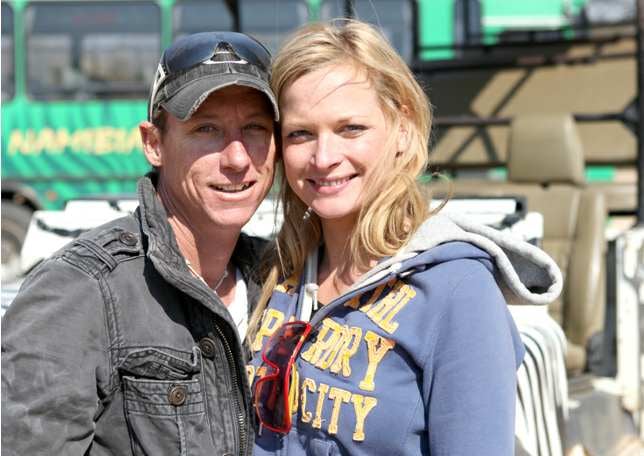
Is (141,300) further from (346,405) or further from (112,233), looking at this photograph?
(346,405)

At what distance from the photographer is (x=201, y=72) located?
173 cm

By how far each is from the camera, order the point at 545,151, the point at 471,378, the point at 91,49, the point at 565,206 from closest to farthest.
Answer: the point at 471,378 < the point at 565,206 < the point at 545,151 < the point at 91,49

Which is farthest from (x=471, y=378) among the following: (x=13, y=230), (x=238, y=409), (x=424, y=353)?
(x=13, y=230)

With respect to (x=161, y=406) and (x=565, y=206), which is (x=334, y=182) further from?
(x=565, y=206)

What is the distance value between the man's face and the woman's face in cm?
7

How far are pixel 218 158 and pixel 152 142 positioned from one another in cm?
16

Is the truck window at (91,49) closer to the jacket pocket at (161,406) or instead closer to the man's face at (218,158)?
the man's face at (218,158)

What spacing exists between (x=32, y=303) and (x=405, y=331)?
0.61 m

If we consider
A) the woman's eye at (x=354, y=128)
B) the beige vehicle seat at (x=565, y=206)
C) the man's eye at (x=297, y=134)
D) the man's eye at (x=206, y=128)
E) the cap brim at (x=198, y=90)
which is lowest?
the beige vehicle seat at (x=565, y=206)

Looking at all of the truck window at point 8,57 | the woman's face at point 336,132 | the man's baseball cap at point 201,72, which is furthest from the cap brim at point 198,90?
the truck window at point 8,57

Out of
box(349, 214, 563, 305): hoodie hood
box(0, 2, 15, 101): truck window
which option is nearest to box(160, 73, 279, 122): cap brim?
box(349, 214, 563, 305): hoodie hood

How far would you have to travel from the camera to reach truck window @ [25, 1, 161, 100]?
33.9ft

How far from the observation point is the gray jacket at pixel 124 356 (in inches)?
58.7

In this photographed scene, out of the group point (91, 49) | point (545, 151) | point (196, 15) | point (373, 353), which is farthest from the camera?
point (196, 15)
